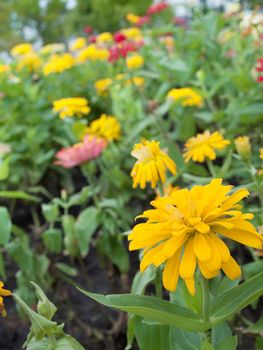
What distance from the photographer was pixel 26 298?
1.46 metres

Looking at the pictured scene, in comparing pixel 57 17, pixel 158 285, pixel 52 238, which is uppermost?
pixel 158 285

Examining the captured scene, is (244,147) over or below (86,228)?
over

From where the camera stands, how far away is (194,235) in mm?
659

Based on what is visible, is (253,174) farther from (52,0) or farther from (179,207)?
(52,0)

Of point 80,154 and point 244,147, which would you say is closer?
point 244,147

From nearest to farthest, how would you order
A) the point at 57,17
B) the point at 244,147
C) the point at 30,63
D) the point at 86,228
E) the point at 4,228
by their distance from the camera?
the point at 244,147, the point at 4,228, the point at 86,228, the point at 30,63, the point at 57,17

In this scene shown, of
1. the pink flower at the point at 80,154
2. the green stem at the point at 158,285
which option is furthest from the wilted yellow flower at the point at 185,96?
the green stem at the point at 158,285

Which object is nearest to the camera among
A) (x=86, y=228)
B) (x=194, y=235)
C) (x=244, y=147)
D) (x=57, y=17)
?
(x=194, y=235)

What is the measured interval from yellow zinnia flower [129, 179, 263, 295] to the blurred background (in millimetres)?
9293

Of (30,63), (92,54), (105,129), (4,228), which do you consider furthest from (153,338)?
(30,63)

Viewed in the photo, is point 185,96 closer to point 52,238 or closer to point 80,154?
point 80,154

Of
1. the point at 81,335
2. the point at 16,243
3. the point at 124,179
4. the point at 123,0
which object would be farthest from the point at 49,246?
the point at 123,0

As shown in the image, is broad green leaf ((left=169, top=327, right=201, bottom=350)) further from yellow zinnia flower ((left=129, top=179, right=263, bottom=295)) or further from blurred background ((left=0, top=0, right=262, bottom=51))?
blurred background ((left=0, top=0, right=262, bottom=51))

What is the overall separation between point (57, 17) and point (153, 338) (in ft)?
44.3
